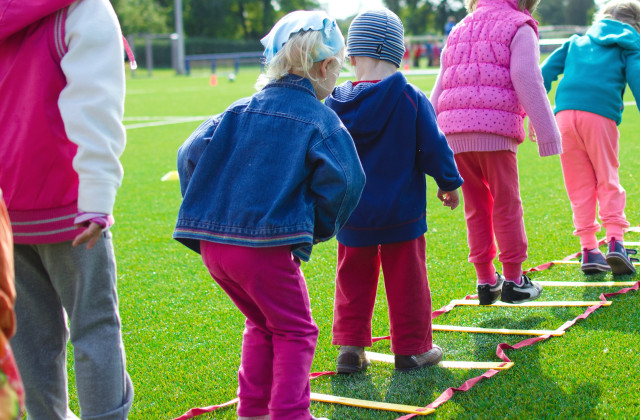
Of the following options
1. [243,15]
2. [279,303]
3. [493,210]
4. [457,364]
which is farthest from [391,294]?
[243,15]

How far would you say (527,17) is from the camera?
13.2 ft

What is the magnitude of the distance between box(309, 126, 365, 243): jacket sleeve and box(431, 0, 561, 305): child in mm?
1602

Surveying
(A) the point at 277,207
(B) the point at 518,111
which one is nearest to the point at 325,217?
(A) the point at 277,207

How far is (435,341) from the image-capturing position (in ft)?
12.4

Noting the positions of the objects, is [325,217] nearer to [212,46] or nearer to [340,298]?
[340,298]

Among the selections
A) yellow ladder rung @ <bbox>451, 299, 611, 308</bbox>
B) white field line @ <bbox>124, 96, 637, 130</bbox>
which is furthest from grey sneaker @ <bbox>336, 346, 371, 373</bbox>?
white field line @ <bbox>124, 96, 637, 130</bbox>

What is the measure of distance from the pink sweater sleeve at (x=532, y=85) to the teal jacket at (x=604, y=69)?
860mm

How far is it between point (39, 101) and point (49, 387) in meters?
0.96

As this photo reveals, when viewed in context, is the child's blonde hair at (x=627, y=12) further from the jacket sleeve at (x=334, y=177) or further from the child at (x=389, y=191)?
the jacket sleeve at (x=334, y=177)

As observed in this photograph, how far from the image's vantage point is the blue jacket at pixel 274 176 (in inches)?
98.8

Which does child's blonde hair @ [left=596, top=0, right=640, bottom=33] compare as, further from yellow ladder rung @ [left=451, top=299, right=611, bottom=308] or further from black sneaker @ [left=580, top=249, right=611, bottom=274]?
yellow ladder rung @ [left=451, top=299, right=611, bottom=308]

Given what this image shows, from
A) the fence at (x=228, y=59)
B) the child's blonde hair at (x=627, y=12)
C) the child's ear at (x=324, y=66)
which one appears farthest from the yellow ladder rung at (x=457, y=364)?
the fence at (x=228, y=59)

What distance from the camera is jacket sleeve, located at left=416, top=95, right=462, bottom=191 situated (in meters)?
3.21

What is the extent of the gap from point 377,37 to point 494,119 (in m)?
1.02
